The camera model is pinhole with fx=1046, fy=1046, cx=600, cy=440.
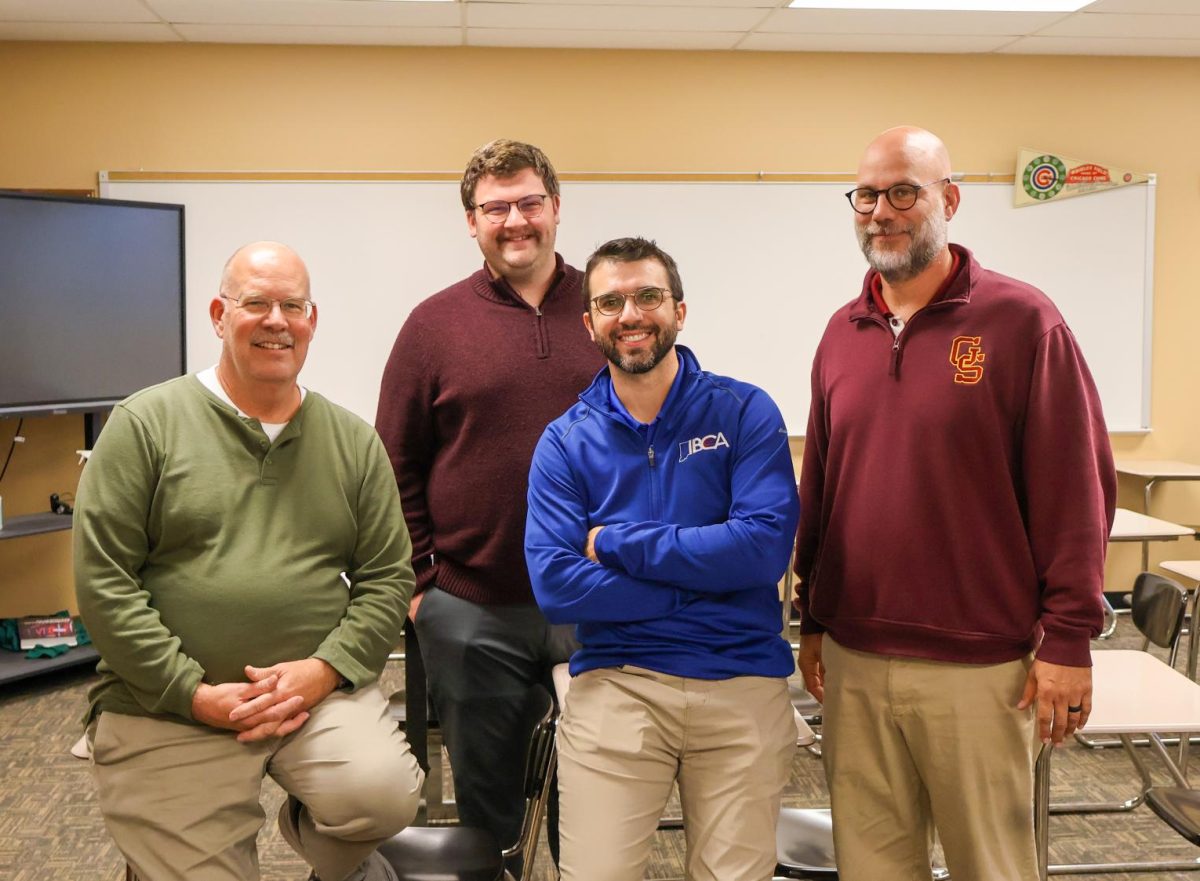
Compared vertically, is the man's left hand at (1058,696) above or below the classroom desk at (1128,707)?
above

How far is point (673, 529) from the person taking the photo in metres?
1.80

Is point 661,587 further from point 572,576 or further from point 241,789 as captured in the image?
point 241,789

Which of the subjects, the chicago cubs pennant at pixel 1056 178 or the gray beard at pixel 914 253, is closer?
the gray beard at pixel 914 253

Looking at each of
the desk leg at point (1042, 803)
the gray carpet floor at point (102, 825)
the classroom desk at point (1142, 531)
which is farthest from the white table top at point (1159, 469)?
the desk leg at point (1042, 803)

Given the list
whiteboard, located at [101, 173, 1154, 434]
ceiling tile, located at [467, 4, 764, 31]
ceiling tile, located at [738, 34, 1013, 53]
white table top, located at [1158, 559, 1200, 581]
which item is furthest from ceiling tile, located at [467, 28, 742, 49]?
white table top, located at [1158, 559, 1200, 581]

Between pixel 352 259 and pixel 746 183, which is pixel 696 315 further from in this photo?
pixel 352 259

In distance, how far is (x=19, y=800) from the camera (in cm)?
312

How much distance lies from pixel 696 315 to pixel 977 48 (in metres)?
1.81

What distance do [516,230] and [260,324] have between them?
59cm

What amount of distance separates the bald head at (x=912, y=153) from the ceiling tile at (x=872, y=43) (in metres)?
3.11

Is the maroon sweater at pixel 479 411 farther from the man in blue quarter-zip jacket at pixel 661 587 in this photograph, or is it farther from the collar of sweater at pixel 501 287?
the man in blue quarter-zip jacket at pixel 661 587

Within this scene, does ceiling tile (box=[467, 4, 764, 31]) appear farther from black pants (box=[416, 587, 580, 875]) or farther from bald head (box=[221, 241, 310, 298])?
black pants (box=[416, 587, 580, 875])

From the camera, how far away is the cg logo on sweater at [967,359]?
176 cm

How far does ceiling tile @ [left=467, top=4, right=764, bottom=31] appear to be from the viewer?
4.27 meters
